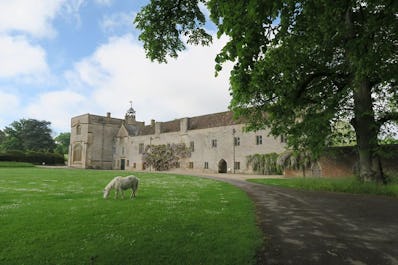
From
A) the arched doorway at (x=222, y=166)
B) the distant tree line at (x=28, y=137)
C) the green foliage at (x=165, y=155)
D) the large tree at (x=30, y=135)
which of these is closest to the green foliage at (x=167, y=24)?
the arched doorway at (x=222, y=166)

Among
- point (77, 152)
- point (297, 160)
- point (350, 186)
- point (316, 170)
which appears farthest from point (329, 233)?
point (77, 152)

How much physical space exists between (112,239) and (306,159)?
82.5ft

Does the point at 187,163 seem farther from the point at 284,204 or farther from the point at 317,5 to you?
the point at 317,5

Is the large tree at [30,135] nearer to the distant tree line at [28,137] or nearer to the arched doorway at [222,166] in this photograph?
the distant tree line at [28,137]

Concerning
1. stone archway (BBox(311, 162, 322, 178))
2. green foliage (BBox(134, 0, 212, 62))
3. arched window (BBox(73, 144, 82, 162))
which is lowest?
stone archway (BBox(311, 162, 322, 178))

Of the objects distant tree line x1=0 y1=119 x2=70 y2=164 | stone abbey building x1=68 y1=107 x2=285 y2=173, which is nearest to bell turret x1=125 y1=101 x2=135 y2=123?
stone abbey building x1=68 y1=107 x2=285 y2=173

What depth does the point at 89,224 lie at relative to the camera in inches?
265

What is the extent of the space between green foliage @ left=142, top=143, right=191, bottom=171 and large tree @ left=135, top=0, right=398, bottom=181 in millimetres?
32659

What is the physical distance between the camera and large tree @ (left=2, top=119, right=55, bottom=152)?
277 feet

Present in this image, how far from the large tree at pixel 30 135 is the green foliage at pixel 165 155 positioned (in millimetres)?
47283

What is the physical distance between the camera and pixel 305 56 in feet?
47.0

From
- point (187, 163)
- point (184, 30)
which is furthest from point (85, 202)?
point (187, 163)

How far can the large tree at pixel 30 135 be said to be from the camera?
84562 millimetres

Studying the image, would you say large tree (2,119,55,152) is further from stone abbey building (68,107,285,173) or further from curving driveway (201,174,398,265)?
curving driveway (201,174,398,265)
